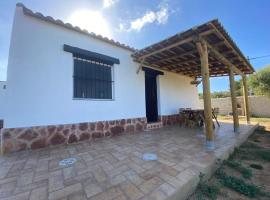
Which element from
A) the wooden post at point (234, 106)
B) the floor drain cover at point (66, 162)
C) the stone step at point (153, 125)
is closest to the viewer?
the floor drain cover at point (66, 162)

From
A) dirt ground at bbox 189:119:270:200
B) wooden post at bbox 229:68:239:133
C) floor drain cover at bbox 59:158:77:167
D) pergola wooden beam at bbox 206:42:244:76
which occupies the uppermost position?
pergola wooden beam at bbox 206:42:244:76

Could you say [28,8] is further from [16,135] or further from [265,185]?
[265,185]

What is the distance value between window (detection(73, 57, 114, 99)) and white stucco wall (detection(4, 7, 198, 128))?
0.68ft

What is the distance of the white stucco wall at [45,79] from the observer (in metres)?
3.47

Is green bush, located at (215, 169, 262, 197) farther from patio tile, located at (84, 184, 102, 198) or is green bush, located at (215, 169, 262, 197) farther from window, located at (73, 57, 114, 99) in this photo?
window, located at (73, 57, 114, 99)

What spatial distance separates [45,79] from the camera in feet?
12.5

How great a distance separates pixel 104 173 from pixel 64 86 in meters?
2.92

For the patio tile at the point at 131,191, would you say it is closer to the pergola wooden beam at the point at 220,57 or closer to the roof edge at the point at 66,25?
the pergola wooden beam at the point at 220,57

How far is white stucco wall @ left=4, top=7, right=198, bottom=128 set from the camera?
3469mm

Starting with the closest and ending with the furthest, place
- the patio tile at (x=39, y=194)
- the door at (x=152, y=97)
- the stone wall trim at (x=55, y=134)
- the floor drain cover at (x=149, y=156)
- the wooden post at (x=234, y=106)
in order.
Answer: the patio tile at (x=39, y=194)
the floor drain cover at (x=149, y=156)
the stone wall trim at (x=55, y=134)
the wooden post at (x=234, y=106)
the door at (x=152, y=97)

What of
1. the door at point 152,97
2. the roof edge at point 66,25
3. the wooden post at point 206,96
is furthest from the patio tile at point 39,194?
the door at point 152,97

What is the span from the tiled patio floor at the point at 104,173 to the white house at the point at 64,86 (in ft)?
2.25

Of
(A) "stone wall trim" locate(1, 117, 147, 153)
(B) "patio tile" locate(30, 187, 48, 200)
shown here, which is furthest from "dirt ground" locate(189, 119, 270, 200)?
(A) "stone wall trim" locate(1, 117, 147, 153)

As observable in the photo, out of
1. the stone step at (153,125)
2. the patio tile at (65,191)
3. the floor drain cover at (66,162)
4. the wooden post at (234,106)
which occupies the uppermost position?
the wooden post at (234,106)
